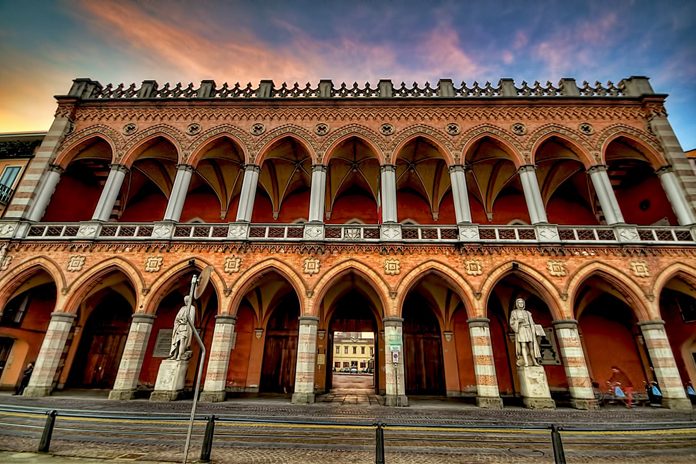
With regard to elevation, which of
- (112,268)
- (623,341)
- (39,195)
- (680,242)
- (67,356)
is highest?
(39,195)

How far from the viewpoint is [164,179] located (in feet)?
61.2

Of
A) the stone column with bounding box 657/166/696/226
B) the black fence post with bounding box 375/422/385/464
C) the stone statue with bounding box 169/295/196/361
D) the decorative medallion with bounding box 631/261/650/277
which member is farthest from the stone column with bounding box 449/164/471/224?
the stone statue with bounding box 169/295/196/361

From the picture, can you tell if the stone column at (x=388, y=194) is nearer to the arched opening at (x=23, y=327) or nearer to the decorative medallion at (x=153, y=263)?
the decorative medallion at (x=153, y=263)

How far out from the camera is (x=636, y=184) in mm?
17766

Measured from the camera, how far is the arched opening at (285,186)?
1767 cm

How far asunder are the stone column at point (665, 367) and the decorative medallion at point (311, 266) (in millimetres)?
12652

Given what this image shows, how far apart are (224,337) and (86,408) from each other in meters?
4.27

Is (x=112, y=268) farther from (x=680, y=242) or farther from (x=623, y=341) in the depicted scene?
(x=623, y=341)

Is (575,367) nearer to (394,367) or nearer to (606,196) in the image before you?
(394,367)

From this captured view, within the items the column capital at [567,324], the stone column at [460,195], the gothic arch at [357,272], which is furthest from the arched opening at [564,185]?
the gothic arch at [357,272]

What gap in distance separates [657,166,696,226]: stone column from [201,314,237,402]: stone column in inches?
763

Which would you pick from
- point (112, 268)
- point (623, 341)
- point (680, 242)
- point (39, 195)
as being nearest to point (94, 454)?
point (112, 268)

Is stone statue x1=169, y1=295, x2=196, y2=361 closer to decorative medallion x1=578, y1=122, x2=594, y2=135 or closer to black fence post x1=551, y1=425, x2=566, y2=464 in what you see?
black fence post x1=551, y1=425, x2=566, y2=464

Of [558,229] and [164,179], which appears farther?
[164,179]
